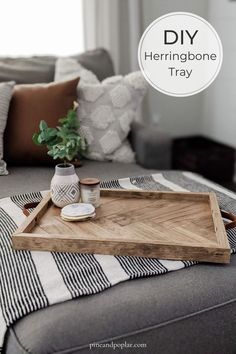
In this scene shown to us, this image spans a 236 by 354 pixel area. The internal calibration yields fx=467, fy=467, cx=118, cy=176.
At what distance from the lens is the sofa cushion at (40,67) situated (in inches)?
84.0

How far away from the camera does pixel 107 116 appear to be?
→ 2035 millimetres

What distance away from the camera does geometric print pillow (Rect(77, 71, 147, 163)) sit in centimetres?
203

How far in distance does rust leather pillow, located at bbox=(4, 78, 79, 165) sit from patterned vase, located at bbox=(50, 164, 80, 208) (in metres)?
0.55

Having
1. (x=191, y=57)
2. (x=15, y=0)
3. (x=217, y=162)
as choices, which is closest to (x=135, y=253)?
(x=191, y=57)

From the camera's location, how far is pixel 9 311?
1009mm

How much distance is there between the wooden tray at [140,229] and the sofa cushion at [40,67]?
0.86m

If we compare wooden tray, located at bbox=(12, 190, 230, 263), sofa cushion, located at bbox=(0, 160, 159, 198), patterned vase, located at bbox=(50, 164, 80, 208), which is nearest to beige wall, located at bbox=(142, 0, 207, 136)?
sofa cushion, located at bbox=(0, 160, 159, 198)

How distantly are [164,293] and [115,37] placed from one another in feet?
7.24

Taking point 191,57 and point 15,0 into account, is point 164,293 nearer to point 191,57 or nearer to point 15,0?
point 191,57

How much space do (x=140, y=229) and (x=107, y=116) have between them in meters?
0.87

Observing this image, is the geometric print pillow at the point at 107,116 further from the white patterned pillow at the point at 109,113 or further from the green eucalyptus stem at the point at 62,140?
the green eucalyptus stem at the point at 62,140

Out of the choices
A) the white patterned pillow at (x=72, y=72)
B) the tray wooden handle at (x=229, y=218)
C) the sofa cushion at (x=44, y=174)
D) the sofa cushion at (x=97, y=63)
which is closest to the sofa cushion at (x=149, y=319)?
the tray wooden handle at (x=229, y=218)

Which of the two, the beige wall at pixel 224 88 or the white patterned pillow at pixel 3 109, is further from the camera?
the beige wall at pixel 224 88

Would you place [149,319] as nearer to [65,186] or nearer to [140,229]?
[140,229]
